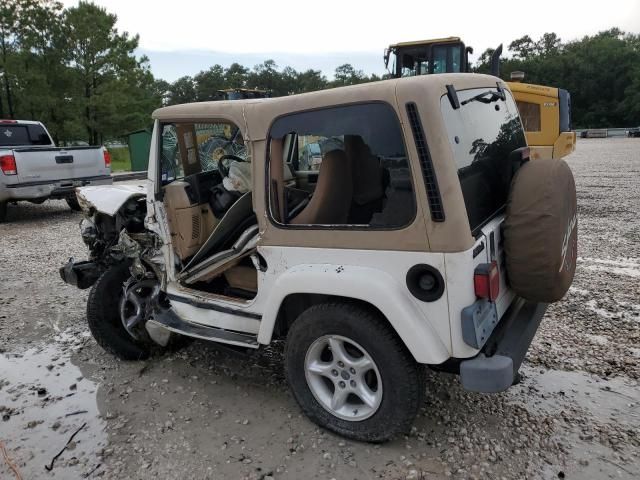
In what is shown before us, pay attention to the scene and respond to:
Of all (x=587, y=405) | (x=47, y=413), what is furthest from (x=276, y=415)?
(x=587, y=405)

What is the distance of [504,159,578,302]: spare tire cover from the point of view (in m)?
2.49

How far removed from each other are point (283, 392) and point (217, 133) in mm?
1896

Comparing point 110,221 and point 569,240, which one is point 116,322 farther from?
point 569,240

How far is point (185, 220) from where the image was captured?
3.45 m

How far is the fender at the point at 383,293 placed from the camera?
7.89 feet

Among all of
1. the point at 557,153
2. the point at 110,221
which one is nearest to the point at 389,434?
the point at 110,221

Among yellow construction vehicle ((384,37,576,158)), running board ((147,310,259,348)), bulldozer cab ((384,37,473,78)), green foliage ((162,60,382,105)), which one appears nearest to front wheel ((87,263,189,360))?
running board ((147,310,259,348))

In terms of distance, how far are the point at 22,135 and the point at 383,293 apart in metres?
11.9

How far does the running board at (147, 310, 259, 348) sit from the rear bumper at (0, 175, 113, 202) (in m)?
7.12

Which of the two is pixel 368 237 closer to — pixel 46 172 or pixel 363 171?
pixel 363 171

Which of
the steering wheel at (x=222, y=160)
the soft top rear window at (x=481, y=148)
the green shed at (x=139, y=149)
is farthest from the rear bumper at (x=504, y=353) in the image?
the green shed at (x=139, y=149)

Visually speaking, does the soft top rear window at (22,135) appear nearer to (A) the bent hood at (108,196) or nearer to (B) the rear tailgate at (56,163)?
(B) the rear tailgate at (56,163)

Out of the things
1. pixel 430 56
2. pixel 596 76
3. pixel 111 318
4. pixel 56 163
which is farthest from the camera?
pixel 596 76

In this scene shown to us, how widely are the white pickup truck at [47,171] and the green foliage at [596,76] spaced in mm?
50621
